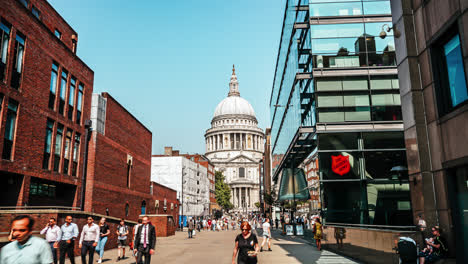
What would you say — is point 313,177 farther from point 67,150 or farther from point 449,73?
point 449,73

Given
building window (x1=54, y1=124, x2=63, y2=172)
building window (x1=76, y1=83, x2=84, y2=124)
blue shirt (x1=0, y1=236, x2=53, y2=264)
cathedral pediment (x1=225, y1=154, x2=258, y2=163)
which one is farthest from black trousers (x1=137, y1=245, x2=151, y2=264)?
cathedral pediment (x1=225, y1=154, x2=258, y2=163)

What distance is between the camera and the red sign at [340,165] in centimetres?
2319

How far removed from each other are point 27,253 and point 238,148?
545 feet

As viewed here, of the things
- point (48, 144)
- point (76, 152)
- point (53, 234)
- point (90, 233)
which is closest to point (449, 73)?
point (90, 233)

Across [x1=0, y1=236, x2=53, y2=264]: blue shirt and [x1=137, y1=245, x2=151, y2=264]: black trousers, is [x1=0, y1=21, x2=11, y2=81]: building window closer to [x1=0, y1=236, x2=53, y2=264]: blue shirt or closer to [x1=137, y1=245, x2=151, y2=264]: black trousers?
[x1=137, y1=245, x2=151, y2=264]: black trousers

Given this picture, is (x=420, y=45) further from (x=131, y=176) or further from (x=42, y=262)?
(x=131, y=176)

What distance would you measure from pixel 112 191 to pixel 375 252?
21.1 m

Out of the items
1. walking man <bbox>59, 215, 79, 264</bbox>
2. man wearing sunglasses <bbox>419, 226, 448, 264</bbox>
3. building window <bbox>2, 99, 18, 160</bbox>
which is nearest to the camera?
man wearing sunglasses <bbox>419, 226, 448, 264</bbox>

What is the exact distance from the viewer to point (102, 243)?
15555mm

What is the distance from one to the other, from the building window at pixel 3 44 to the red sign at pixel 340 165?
17.9 m

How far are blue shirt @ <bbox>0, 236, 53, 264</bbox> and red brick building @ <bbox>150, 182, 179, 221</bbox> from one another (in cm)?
3742

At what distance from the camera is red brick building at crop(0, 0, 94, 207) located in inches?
693

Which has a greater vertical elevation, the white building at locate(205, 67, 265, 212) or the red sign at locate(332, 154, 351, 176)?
the white building at locate(205, 67, 265, 212)

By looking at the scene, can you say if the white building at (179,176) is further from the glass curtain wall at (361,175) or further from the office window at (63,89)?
the glass curtain wall at (361,175)
